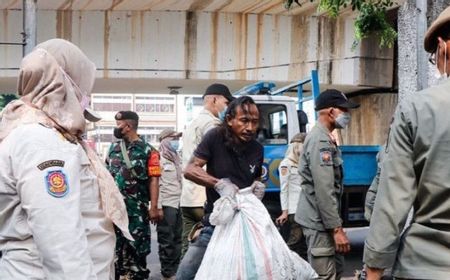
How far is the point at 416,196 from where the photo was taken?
208 centimetres

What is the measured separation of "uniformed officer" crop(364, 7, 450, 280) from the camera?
6.59 feet

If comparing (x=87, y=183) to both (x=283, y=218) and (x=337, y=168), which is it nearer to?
(x=337, y=168)

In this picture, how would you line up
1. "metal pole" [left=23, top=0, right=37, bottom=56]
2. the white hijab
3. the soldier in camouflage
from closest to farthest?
the white hijab → the soldier in camouflage → "metal pole" [left=23, top=0, right=37, bottom=56]

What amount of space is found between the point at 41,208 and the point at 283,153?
6126mm

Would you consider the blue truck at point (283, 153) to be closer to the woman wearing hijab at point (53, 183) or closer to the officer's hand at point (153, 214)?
the officer's hand at point (153, 214)

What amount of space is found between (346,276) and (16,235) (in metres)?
5.74

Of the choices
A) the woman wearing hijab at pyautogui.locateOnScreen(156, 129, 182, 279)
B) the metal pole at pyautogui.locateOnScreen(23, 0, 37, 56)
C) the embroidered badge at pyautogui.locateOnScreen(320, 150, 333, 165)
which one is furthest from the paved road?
the embroidered badge at pyautogui.locateOnScreen(320, 150, 333, 165)

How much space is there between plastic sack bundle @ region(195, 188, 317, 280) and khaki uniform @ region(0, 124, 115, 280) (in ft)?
5.66

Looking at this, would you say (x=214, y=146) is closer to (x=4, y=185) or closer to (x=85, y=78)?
(x=85, y=78)

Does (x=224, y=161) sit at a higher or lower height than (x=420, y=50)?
lower

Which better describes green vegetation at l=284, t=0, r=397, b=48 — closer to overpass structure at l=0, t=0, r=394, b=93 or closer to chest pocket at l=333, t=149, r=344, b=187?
chest pocket at l=333, t=149, r=344, b=187

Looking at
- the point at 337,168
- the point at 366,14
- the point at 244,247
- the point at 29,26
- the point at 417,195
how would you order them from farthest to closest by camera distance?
the point at 29,26 → the point at 366,14 → the point at 337,168 → the point at 244,247 → the point at 417,195

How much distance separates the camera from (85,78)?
2080 mm

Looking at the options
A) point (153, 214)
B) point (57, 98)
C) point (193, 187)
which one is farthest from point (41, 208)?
point (153, 214)
